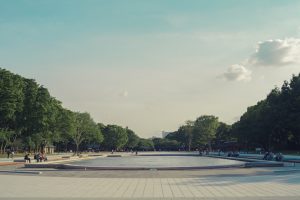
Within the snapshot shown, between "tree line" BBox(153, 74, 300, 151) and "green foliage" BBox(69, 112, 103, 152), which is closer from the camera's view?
"tree line" BBox(153, 74, 300, 151)

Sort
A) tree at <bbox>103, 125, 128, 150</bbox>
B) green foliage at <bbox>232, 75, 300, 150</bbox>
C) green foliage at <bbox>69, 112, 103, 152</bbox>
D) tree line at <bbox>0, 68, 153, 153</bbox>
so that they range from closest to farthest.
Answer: tree line at <bbox>0, 68, 153, 153</bbox> < green foliage at <bbox>232, 75, 300, 150</bbox> < green foliage at <bbox>69, 112, 103, 152</bbox> < tree at <bbox>103, 125, 128, 150</bbox>

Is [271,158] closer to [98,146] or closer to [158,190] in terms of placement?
[158,190]

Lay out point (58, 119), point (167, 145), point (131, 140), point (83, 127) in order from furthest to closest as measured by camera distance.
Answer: point (167, 145) → point (131, 140) → point (83, 127) → point (58, 119)

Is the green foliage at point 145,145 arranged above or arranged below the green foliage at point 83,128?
below

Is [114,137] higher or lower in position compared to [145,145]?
higher

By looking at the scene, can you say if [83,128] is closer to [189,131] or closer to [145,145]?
[189,131]

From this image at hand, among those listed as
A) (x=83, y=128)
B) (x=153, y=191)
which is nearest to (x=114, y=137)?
(x=83, y=128)

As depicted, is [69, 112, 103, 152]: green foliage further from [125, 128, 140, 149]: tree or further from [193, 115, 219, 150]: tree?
[125, 128, 140, 149]: tree

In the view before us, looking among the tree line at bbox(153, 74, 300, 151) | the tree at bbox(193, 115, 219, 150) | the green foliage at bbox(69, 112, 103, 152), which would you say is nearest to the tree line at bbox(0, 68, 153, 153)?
the green foliage at bbox(69, 112, 103, 152)

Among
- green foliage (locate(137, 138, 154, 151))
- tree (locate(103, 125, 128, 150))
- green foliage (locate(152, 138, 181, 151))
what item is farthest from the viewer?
green foliage (locate(137, 138, 154, 151))

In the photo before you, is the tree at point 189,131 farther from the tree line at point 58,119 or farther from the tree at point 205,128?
the tree line at point 58,119

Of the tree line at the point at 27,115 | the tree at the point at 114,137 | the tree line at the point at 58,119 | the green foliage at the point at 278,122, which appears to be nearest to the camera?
the tree line at the point at 27,115

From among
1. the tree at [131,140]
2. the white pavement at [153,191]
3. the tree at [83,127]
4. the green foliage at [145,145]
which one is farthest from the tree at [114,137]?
the white pavement at [153,191]

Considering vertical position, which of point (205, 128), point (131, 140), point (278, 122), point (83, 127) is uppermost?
point (205, 128)
